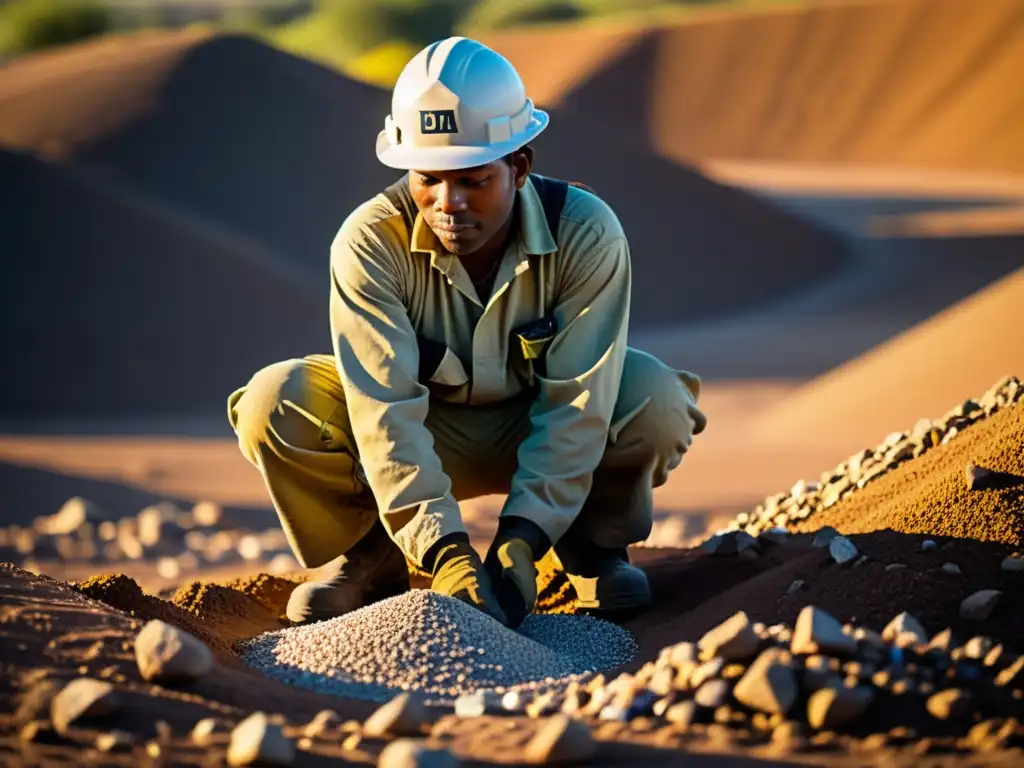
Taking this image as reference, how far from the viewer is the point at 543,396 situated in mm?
4145

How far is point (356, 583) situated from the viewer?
14.5 feet

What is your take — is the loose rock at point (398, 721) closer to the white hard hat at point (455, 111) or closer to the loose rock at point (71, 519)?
the white hard hat at point (455, 111)

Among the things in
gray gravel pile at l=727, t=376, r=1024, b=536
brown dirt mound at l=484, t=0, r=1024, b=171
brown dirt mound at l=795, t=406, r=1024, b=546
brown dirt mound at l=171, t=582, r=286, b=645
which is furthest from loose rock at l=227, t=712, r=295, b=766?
brown dirt mound at l=484, t=0, r=1024, b=171

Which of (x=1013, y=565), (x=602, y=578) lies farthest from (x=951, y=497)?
(x=602, y=578)

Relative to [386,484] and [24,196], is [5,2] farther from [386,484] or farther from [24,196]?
[386,484]

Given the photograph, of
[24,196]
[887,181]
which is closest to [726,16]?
[887,181]

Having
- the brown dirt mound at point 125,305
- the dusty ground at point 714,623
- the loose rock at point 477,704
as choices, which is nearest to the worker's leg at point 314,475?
the dusty ground at point 714,623

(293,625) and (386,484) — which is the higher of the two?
(386,484)

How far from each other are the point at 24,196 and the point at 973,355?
749 centimetres

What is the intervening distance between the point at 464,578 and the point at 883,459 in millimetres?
1942

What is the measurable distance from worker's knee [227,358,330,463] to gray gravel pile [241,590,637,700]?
0.57 m

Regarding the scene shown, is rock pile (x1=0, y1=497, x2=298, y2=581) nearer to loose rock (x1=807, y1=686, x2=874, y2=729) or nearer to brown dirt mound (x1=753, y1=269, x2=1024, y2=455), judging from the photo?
brown dirt mound (x1=753, y1=269, x2=1024, y2=455)

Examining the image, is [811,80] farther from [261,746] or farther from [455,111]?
[261,746]

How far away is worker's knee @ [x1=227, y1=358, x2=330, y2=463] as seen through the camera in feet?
13.9
